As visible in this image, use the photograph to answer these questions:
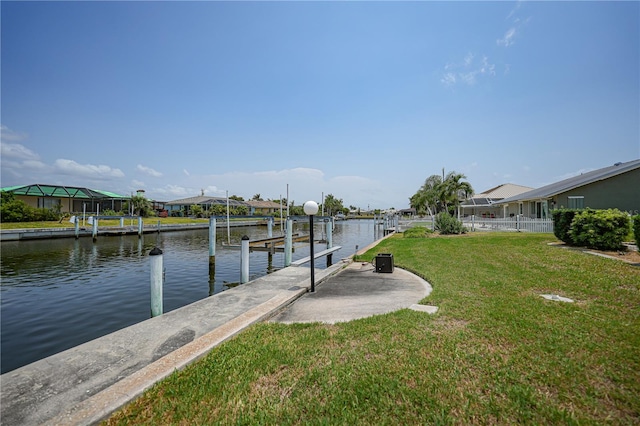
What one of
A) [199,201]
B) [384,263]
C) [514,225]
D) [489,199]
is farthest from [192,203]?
[384,263]

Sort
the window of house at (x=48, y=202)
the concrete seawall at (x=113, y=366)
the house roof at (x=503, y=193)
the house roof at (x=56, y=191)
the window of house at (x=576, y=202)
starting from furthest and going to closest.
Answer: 1. the house roof at (x=503, y=193)
2. the window of house at (x=48, y=202)
3. the house roof at (x=56, y=191)
4. the window of house at (x=576, y=202)
5. the concrete seawall at (x=113, y=366)

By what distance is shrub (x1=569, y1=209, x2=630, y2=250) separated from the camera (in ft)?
35.6

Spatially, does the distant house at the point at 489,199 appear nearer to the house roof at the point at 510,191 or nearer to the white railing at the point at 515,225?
the house roof at the point at 510,191

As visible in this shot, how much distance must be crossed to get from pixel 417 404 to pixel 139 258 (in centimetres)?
1911

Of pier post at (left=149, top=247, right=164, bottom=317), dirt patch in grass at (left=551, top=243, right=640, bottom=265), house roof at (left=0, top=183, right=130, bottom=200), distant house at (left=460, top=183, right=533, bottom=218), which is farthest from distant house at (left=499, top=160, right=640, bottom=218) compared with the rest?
house roof at (left=0, top=183, right=130, bottom=200)

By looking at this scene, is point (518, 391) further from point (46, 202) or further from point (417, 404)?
point (46, 202)

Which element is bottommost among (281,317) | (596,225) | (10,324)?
(10,324)

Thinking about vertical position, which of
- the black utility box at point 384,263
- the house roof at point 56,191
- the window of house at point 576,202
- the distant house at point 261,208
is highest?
the house roof at point 56,191

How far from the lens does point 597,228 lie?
11.3 m

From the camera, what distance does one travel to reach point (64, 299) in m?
9.64

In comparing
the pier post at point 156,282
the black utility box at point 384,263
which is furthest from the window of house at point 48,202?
the black utility box at point 384,263

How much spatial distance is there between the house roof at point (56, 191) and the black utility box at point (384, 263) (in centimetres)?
5357

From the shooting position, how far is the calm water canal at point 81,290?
694 centimetres

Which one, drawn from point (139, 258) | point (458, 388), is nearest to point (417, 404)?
point (458, 388)
